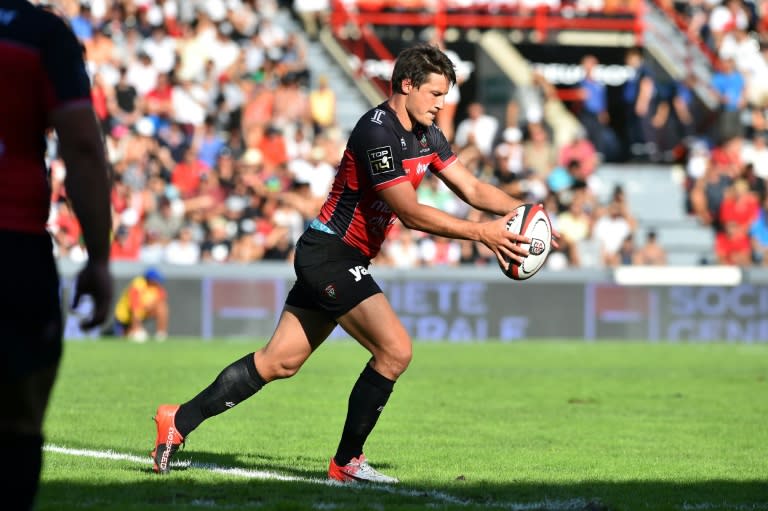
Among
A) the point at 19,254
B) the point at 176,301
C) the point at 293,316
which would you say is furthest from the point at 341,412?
the point at 176,301

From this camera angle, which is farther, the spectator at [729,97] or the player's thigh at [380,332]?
the spectator at [729,97]

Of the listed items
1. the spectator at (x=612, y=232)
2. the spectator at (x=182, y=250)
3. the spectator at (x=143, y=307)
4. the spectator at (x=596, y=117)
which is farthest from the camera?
the spectator at (x=596, y=117)

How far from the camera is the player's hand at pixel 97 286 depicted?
434 centimetres

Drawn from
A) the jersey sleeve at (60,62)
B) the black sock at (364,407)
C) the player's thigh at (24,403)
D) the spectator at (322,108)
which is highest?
the spectator at (322,108)

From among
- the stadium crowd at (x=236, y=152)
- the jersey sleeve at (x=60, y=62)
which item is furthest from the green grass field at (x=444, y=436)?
the stadium crowd at (x=236, y=152)

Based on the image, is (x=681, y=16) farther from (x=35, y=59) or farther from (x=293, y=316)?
(x=35, y=59)

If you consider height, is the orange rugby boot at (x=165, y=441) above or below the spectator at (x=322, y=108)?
below

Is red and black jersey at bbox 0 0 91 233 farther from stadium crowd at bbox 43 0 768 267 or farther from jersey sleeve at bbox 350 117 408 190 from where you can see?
Answer: stadium crowd at bbox 43 0 768 267

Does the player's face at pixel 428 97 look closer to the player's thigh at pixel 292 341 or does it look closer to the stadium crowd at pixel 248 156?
the player's thigh at pixel 292 341

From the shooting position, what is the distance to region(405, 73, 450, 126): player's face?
7531mm

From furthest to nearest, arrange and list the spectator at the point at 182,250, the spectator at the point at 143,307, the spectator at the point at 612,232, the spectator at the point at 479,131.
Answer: the spectator at the point at 479,131 → the spectator at the point at 612,232 → the spectator at the point at 182,250 → the spectator at the point at 143,307

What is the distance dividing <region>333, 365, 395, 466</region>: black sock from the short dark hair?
161 cm

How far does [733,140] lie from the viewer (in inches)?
1028

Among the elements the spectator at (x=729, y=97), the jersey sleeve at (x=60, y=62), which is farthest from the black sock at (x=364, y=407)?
the spectator at (x=729, y=97)
